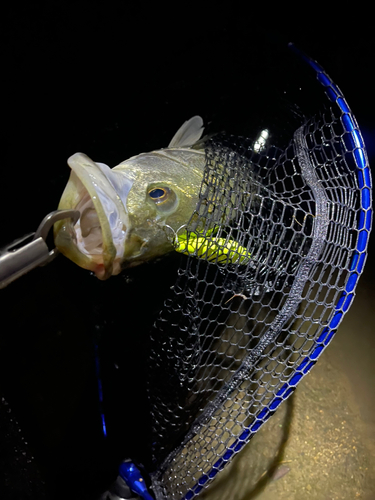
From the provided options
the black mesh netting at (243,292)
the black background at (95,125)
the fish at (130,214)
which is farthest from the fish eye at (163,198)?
the black background at (95,125)

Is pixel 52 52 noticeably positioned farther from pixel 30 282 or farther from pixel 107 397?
pixel 107 397

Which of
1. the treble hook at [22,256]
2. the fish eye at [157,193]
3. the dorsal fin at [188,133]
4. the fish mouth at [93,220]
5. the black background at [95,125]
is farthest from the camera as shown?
the dorsal fin at [188,133]

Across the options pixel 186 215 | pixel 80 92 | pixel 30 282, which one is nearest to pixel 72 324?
pixel 30 282

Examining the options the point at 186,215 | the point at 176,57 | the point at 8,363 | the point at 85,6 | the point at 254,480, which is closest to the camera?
the point at 186,215

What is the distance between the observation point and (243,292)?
1938mm

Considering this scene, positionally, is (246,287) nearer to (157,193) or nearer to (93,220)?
(157,193)

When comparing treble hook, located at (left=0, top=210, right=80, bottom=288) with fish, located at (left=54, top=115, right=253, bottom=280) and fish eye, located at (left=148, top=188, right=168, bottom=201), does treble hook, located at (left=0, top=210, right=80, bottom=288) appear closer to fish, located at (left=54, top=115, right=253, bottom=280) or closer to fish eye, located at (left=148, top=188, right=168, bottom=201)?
fish, located at (left=54, top=115, right=253, bottom=280)

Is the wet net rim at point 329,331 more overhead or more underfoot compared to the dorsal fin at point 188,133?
more underfoot

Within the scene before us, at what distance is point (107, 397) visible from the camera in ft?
7.30

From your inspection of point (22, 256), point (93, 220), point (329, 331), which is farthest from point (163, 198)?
point (329, 331)

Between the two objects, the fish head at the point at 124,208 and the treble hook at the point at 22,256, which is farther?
the fish head at the point at 124,208

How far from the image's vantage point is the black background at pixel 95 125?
203 cm

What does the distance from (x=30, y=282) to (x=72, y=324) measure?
370 mm

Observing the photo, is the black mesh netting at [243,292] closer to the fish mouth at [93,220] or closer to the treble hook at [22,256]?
the fish mouth at [93,220]
